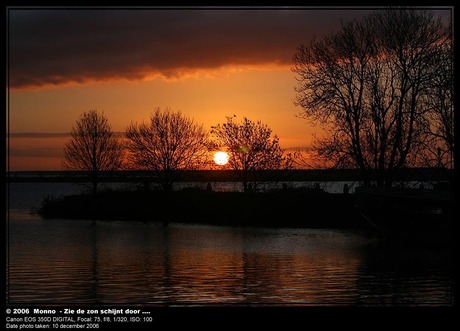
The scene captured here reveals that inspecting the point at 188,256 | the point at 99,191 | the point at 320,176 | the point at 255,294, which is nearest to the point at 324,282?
the point at 255,294

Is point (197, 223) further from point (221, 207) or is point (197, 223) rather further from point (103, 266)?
→ point (103, 266)

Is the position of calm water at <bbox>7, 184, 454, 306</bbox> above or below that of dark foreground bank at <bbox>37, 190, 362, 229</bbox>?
below

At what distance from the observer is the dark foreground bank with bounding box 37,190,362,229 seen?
147 feet

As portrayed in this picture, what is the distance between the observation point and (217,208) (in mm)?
51719

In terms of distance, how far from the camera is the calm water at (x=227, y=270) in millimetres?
17797

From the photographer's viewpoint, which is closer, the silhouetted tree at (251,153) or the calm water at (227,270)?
the calm water at (227,270)

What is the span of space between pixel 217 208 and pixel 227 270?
28563 mm

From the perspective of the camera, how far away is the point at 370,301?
17031 millimetres

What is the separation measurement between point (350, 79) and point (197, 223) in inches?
683

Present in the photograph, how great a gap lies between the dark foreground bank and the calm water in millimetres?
5916

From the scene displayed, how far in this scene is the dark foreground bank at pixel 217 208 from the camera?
147 ft

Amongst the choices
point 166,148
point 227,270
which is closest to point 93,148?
point 166,148

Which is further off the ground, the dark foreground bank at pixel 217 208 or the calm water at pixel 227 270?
the dark foreground bank at pixel 217 208

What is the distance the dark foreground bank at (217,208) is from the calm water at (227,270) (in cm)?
592
